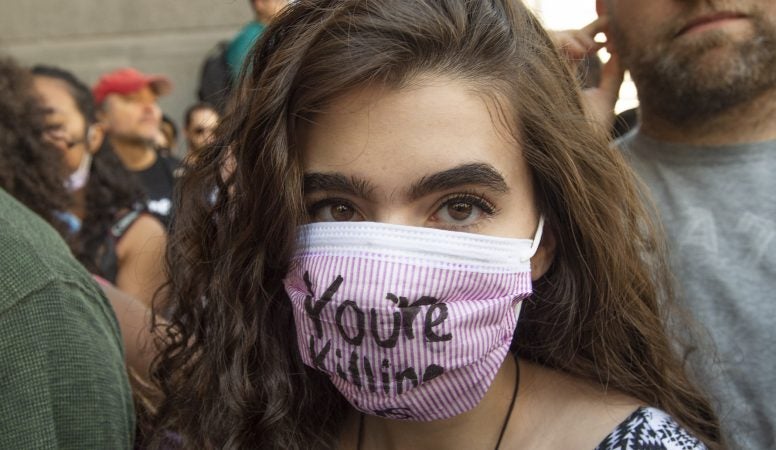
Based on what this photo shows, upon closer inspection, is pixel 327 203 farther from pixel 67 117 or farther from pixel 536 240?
pixel 67 117

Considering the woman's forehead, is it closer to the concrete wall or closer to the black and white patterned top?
the black and white patterned top

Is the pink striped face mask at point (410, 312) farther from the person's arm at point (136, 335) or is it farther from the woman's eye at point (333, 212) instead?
the person's arm at point (136, 335)

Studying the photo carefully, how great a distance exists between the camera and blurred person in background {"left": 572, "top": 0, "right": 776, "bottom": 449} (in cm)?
198

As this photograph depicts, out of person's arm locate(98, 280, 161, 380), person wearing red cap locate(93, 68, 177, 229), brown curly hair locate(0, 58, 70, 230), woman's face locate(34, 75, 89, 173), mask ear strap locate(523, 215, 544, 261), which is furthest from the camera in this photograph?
person wearing red cap locate(93, 68, 177, 229)

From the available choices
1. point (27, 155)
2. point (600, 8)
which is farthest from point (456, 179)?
point (27, 155)

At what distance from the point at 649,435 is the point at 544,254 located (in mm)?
433

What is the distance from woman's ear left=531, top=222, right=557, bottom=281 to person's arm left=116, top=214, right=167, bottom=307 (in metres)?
1.91

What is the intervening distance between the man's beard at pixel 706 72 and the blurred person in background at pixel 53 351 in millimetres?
1392

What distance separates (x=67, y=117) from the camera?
12.9ft

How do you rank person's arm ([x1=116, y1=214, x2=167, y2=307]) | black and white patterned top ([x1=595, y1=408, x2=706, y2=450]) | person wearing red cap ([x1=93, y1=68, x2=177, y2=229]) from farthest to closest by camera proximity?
person wearing red cap ([x1=93, y1=68, x2=177, y2=229])
person's arm ([x1=116, y1=214, x2=167, y2=307])
black and white patterned top ([x1=595, y1=408, x2=706, y2=450])

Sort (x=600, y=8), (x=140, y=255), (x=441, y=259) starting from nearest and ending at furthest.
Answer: (x=441, y=259), (x=600, y=8), (x=140, y=255)

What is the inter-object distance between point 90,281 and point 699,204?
139 cm

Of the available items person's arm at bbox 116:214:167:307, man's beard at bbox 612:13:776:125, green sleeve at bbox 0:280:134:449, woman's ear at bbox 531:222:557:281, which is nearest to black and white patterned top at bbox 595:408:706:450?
woman's ear at bbox 531:222:557:281

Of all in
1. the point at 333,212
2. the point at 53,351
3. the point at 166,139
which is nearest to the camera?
the point at 53,351
